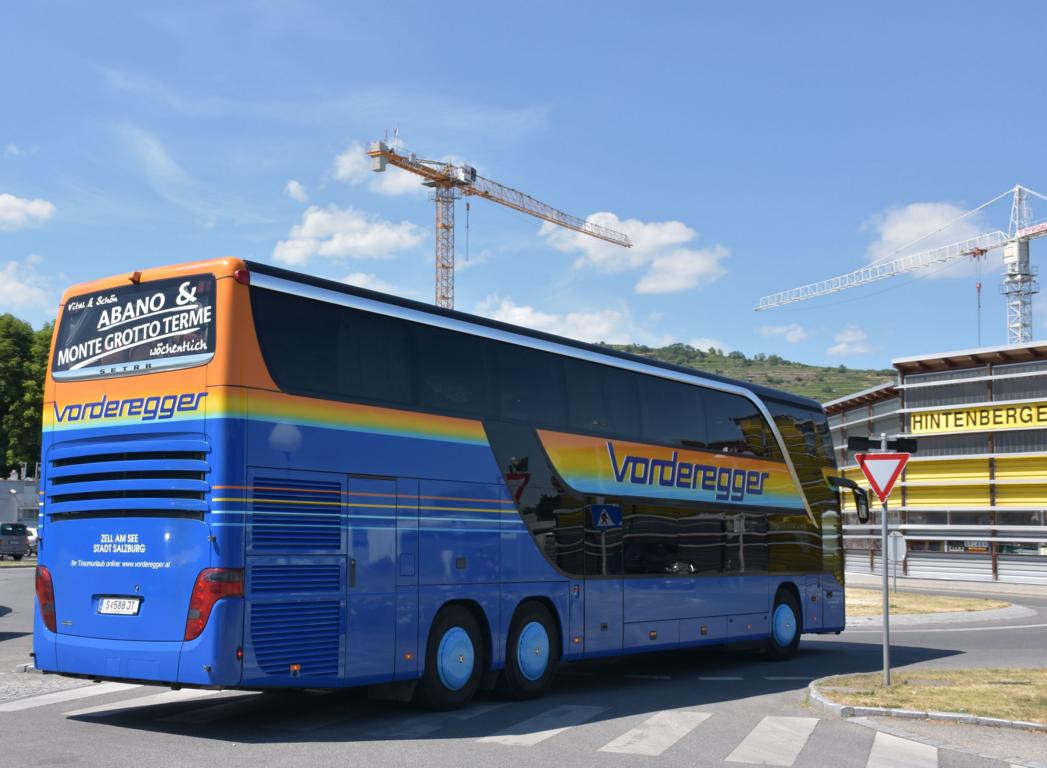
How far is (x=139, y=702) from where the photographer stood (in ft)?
41.4

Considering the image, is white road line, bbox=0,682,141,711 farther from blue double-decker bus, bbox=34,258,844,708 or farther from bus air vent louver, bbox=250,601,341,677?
bus air vent louver, bbox=250,601,341,677

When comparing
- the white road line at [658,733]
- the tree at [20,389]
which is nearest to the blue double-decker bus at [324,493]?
the white road line at [658,733]

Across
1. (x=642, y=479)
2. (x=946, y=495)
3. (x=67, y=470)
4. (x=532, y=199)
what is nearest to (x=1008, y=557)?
(x=946, y=495)

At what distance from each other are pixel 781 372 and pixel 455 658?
158 meters

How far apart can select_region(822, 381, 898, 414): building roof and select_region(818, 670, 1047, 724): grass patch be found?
37.2 m

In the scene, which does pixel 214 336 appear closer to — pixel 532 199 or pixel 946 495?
pixel 946 495

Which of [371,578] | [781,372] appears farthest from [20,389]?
[781,372]

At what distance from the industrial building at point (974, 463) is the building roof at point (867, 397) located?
0.13 metres

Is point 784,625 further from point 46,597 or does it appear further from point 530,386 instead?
point 46,597

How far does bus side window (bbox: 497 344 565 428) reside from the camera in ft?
42.8

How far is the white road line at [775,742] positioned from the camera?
968 centimetres

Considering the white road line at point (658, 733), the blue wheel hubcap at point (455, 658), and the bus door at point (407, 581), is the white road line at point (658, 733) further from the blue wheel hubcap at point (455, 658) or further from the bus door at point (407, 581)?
the bus door at point (407, 581)

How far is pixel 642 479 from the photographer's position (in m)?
15.2

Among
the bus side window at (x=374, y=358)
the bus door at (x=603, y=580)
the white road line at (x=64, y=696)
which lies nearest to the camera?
the bus side window at (x=374, y=358)
